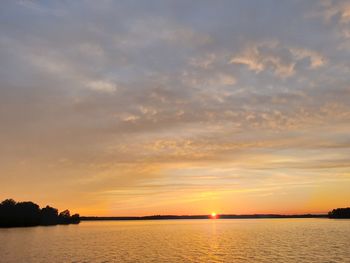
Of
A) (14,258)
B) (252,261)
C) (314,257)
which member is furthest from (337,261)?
(14,258)

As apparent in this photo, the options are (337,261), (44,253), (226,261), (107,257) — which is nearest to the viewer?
(337,261)

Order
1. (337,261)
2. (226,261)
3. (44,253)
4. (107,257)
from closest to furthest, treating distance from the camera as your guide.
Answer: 1. (337,261)
2. (226,261)
3. (107,257)
4. (44,253)

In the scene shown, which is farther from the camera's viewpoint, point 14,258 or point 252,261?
point 14,258

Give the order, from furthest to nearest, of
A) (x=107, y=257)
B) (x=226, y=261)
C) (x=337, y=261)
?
(x=107, y=257), (x=226, y=261), (x=337, y=261)

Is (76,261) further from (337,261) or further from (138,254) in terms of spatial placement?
(337,261)

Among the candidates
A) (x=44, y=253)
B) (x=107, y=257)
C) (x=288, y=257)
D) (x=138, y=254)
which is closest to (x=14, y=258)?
(x=44, y=253)

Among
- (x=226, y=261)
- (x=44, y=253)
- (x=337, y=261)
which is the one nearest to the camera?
(x=337, y=261)

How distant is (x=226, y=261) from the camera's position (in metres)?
78.9

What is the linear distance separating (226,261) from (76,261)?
2847cm

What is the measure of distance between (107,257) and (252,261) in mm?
29769

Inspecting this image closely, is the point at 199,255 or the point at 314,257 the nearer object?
the point at 314,257

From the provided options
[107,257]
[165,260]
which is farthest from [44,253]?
[165,260]

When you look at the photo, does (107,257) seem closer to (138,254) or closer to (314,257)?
(138,254)

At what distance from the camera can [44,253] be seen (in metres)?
97.8
